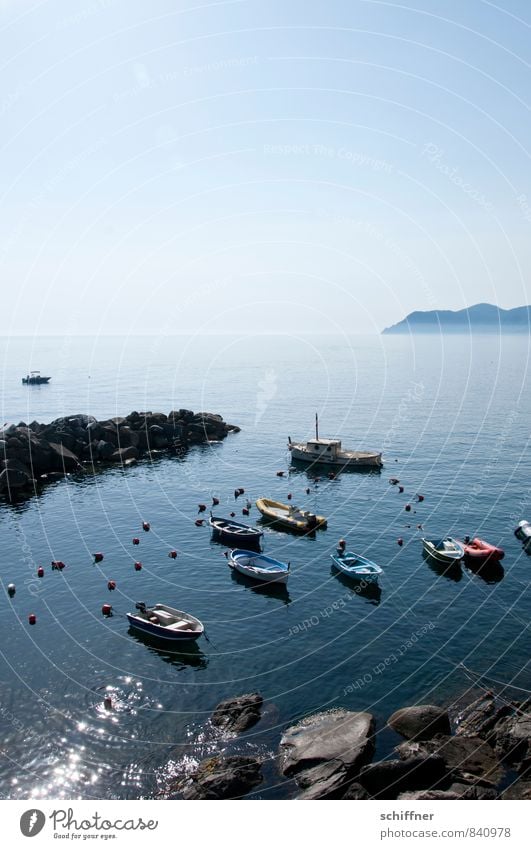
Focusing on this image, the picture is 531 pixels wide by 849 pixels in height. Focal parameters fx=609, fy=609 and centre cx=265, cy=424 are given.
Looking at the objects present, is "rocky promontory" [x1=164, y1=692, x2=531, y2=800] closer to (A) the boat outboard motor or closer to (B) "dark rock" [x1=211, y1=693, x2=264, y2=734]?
(B) "dark rock" [x1=211, y1=693, x2=264, y2=734]

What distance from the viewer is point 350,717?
36812 millimetres

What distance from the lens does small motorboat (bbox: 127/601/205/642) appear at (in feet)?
153

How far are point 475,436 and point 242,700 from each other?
9789cm

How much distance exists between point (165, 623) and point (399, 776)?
23281 millimetres

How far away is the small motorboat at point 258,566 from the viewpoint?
56.8 metres

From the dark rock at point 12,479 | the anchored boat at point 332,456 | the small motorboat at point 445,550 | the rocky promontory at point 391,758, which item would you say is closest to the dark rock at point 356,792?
the rocky promontory at point 391,758

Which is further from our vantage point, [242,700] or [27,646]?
[27,646]

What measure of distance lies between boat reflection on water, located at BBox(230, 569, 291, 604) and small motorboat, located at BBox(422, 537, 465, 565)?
1600cm

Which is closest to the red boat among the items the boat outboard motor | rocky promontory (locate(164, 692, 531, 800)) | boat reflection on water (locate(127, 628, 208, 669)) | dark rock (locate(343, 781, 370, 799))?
the boat outboard motor

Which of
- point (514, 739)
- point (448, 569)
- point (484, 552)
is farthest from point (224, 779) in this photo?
point (484, 552)

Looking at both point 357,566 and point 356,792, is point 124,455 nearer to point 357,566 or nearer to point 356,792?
point 357,566

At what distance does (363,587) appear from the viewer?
185 feet
